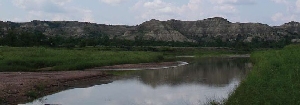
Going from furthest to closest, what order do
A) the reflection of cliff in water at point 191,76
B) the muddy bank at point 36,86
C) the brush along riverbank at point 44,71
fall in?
the reflection of cliff in water at point 191,76 < the brush along riverbank at point 44,71 < the muddy bank at point 36,86

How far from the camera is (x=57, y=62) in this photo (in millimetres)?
58469

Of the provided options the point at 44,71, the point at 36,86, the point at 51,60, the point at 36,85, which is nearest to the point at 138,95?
the point at 36,86

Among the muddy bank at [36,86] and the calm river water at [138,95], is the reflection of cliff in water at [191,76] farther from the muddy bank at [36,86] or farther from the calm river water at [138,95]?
the muddy bank at [36,86]

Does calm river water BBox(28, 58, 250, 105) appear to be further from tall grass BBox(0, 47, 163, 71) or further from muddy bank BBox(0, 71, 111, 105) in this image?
tall grass BBox(0, 47, 163, 71)

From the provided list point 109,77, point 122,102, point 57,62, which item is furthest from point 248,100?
point 57,62

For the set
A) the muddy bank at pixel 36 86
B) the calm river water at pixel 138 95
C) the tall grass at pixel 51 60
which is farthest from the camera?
the tall grass at pixel 51 60

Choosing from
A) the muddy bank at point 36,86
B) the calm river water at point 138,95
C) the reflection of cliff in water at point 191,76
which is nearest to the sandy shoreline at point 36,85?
the muddy bank at point 36,86

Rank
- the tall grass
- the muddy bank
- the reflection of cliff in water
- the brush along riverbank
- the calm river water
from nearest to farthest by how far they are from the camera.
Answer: the calm river water, the muddy bank, the brush along riverbank, the reflection of cliff in water, the tall grass

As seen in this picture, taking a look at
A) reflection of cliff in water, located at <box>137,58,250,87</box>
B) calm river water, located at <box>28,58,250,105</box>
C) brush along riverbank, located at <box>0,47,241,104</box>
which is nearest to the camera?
calm river water, located at <box>28,58,250,105</box>

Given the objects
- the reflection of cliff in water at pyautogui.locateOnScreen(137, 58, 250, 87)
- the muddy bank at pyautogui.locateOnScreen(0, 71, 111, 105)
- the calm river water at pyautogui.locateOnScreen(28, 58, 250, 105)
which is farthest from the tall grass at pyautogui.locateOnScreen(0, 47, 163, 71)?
the calm river water at pyautogui.locateOnScreen(28, 58, 250, 105)

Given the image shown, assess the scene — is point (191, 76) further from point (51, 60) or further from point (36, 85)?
point (51, 60)

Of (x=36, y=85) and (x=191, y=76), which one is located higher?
(x=36, y=85)

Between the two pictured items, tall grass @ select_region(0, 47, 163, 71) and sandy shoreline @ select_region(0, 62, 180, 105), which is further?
tall grass @ select_region(0, 47, 163, 71)

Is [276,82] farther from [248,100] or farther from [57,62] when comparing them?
[57,62]
